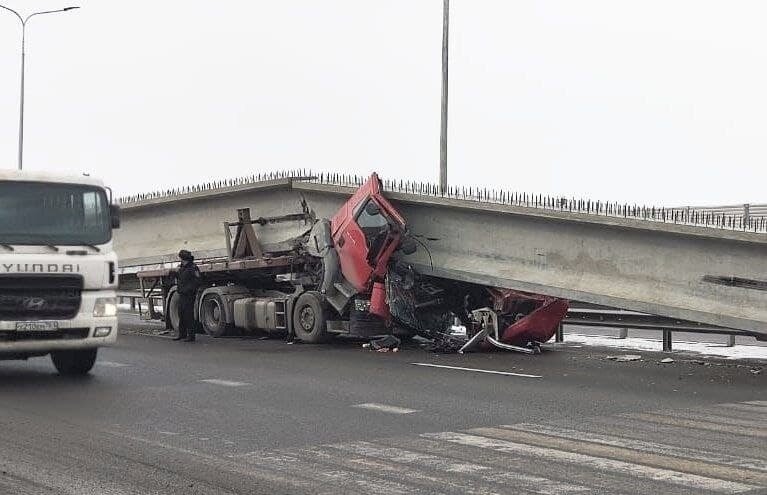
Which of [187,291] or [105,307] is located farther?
[187,291]

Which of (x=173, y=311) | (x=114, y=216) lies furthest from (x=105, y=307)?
(x=173, y=311)

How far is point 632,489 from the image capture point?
6.92 metres

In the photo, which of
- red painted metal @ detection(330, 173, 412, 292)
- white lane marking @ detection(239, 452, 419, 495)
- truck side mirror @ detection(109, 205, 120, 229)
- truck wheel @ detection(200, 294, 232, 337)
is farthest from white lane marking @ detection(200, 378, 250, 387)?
truck wheel @ detection(200, 294, 232, 337)

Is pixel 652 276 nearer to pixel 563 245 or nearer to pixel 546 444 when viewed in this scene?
pixel 563 245

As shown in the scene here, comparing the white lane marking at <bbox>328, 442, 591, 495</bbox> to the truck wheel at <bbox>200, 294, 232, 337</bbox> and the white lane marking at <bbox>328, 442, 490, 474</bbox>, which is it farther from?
the truck wheel at <bbox>200, 294, 232, 337</bbox>

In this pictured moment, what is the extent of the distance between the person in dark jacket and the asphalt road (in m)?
5.17

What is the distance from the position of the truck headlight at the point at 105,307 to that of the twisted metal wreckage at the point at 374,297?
6096 mm

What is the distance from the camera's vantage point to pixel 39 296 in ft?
42.6

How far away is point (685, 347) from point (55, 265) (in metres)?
11.6

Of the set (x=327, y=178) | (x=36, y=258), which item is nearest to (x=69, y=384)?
(x=36, y=258)

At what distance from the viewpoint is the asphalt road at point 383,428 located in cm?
727

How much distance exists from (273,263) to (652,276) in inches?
318

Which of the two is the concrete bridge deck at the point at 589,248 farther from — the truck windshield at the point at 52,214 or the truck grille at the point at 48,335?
the truck grille at the point at 48,335

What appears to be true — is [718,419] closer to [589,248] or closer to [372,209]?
[589,248]
